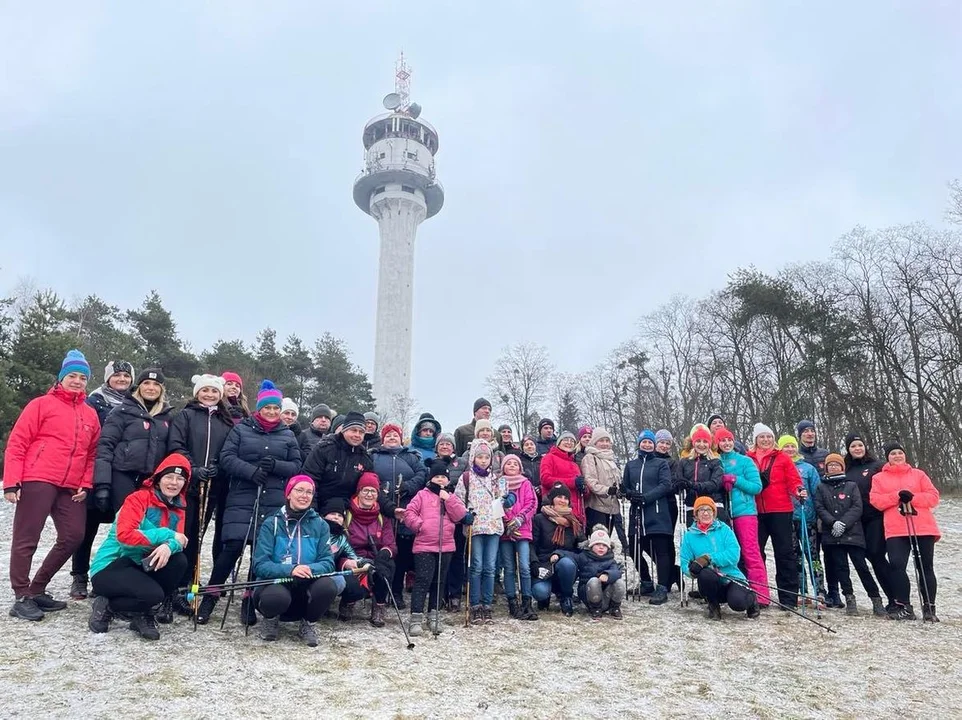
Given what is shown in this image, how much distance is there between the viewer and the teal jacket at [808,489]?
7.15 metres

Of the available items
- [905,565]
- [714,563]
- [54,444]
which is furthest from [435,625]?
[905,565]

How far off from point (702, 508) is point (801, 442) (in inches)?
89.8

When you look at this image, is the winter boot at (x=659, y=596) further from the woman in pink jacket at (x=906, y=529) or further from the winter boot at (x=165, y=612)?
the winter boot at (x=165, y=612)

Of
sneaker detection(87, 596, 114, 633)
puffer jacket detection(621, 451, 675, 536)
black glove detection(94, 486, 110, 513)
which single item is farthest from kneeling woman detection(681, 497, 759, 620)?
black glove detection(94, 486, 110, 513)

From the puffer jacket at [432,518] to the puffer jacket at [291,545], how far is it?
898 millimetres

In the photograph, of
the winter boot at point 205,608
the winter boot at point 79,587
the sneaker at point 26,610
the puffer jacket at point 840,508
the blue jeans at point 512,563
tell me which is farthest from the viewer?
the puffer jacket at point 840,508

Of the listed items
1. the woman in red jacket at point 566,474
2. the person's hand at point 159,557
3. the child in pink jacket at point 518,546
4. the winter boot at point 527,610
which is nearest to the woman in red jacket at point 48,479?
the person's hand at point 159,557

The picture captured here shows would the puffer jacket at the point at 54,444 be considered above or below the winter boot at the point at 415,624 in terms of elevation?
above

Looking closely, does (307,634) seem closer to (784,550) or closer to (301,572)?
(301,572)

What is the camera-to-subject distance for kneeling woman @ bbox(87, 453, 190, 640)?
459 centimetres

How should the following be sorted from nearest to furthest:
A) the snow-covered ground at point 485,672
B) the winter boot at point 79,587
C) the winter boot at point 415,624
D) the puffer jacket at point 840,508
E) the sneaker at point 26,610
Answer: the snow-covered ground at point 485,672 → the sneaker at point 26,610 → the winter boot at point 415,624 → the winter boot at point 79,587 → the puffer jacket at point 840,508

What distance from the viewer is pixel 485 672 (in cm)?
443

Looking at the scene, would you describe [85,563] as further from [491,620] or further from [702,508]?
[702,508]

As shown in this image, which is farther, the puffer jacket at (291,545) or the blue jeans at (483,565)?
the blue jeans at (483,565)
